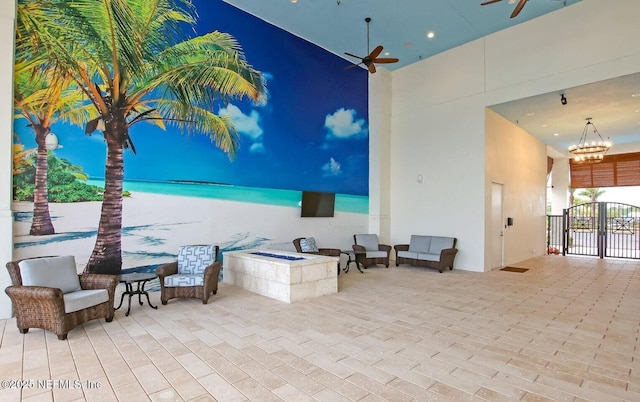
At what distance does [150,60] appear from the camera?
19.4ft

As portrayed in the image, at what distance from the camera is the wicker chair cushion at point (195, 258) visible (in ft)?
18.9

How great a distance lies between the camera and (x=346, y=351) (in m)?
Result: 3.51

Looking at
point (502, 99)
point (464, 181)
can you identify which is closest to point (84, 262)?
point (464, 181)

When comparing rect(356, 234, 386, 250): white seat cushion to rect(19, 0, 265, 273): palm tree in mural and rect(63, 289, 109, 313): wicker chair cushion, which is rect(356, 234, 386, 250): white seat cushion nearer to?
rect(19, 0, 265, 273): palm tree in mural

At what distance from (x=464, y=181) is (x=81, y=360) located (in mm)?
8207

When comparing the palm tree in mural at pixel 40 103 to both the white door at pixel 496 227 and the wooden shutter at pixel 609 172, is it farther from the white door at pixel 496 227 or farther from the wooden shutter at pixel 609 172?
the wooden shutter at pixel 609 172

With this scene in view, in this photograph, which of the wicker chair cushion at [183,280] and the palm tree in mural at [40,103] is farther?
the wicker chair cushion at [183,280]

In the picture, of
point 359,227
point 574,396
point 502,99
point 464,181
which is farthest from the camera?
point 359,227

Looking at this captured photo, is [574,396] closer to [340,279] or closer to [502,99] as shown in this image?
[340,279]

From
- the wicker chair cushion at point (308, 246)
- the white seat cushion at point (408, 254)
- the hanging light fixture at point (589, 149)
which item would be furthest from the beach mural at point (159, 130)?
the hanging light fixture at point (589, 149)

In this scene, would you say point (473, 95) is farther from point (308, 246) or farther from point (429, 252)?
point (308, 246)

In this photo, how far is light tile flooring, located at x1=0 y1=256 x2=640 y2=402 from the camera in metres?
2.75

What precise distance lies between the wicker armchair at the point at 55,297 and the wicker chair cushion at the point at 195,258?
1316 mm

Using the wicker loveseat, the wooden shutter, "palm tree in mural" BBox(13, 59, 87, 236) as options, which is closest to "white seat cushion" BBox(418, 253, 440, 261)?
the wicker loveseat
